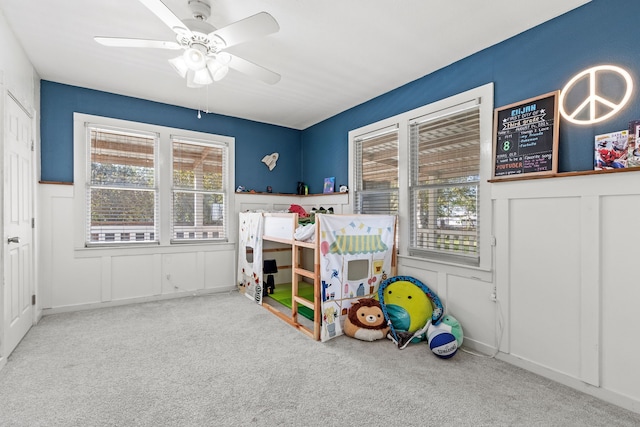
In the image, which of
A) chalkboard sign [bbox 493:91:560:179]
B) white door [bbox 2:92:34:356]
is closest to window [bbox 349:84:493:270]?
chalkboard sign [bbox 493:91:560:179]

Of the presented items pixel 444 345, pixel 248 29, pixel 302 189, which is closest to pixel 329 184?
pixel 302 189

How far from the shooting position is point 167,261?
13.3ft

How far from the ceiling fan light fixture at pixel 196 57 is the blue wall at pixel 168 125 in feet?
7.07

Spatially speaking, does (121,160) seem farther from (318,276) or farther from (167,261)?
(318,276)

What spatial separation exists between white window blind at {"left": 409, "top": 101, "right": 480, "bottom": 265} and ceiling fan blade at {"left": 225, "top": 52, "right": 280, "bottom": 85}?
62.4 inches

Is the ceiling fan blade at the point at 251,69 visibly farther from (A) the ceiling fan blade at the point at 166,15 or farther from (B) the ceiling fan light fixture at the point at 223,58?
(A) the ceiling fan blade at the point at 166,15

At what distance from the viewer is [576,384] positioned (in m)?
2.05

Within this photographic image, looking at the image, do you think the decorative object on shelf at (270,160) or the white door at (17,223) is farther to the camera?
the decorative object on shelf at (270,160)

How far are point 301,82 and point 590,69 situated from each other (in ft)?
8.00

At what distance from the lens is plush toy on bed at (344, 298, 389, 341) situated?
276cm

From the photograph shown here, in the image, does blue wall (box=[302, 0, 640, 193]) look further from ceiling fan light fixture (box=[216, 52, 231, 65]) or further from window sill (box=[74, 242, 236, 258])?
window sill (box=[74, 242, 236, 258])

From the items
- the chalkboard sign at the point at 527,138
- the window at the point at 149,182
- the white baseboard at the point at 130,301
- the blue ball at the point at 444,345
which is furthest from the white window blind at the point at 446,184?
the white baseboard at the point at 130,301

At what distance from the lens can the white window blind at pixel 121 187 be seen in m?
3.66

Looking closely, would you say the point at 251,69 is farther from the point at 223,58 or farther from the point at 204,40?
the point at 204,40
